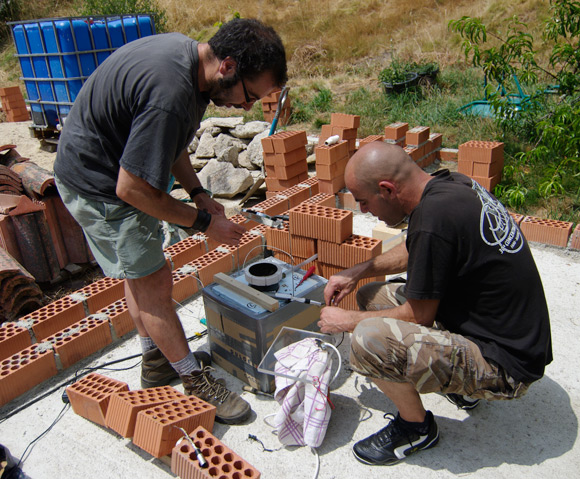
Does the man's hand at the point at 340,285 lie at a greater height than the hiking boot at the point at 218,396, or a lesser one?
greater

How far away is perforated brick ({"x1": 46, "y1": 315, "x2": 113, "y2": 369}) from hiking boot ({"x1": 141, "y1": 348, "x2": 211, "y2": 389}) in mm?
589

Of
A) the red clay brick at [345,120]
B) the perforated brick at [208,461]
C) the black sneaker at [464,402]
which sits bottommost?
the black sneaker at [464,402]

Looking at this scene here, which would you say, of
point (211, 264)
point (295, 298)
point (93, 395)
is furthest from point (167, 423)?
point (211, 264)

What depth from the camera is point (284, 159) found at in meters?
5.59

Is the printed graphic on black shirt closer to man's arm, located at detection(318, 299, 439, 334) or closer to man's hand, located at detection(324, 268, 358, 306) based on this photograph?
man's arm, located at detection(318, 299, 439, 334)

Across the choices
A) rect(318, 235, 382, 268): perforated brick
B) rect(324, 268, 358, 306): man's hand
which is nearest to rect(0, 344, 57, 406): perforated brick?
rect(324, 268, 358, 306): man's hand

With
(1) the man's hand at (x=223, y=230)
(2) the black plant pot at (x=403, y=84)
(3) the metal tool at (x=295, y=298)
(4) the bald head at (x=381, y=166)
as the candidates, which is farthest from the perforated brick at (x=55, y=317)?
(2) the black plant pot at (x=403, y=84)

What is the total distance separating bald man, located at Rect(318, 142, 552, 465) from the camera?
1.89 metres

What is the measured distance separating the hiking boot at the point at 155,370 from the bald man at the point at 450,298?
1.21 metres

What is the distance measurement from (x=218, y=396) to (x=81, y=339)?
1.13 meters

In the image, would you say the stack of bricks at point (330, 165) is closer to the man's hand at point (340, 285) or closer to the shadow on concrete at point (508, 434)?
the man's hand at point (340, 285)

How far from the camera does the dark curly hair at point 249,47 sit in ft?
6.64

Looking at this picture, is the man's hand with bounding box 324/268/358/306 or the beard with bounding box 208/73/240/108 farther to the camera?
the man's hand with bounding box 324/268/358/306

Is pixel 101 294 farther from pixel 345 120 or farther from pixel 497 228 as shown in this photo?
pixel 345 120
